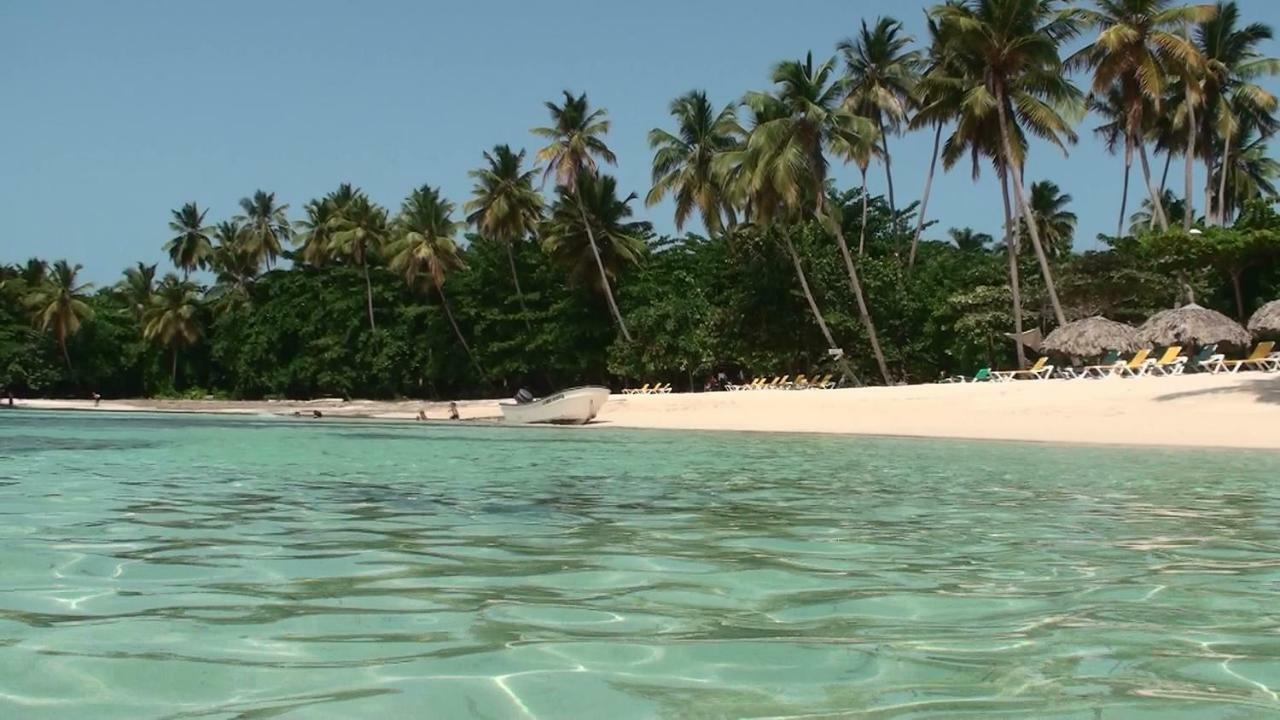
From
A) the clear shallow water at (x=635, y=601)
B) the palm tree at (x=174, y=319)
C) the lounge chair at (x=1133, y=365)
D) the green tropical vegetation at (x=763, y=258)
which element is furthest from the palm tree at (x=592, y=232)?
the clear shallow water at (x=635, y=601)

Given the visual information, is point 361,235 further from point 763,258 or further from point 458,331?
point 763,258

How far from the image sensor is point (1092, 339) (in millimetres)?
25531

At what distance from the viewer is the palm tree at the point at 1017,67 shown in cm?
2670

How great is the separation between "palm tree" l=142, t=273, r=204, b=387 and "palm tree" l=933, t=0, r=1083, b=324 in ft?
133

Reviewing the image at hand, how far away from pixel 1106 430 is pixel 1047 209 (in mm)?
35167

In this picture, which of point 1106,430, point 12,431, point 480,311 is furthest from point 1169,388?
point 480,311

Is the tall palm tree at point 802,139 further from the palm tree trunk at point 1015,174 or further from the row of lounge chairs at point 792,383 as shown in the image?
the palm tree trunk at point 1015,174

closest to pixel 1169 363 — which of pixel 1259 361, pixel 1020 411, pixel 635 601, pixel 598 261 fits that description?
pixel 1259 361

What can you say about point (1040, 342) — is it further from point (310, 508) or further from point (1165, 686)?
point (1165, 686)

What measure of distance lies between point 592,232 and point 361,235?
12523 mm

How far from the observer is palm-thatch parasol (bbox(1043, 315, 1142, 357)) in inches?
1000

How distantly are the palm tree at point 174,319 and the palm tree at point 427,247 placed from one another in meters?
14.9

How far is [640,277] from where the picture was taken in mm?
39625

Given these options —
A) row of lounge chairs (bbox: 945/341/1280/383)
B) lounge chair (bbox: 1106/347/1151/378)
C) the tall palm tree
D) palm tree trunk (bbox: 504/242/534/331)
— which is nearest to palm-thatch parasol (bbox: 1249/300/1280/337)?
row of lounge chairs (bbox: 945/341/1280/383)
